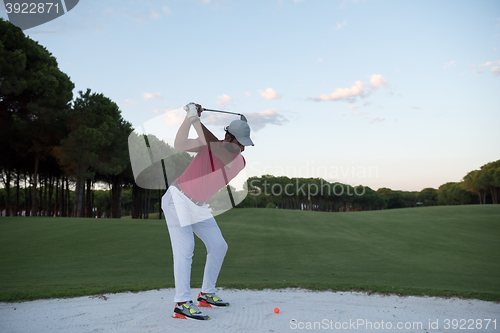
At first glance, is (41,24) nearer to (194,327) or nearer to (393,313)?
(194,327)

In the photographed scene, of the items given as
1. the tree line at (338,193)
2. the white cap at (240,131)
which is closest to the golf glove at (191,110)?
the white cap at (240,131)

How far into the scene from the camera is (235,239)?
1373 cm

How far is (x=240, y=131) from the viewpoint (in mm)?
4074

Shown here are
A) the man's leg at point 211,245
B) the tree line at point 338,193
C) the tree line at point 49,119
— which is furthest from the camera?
the tree line at point 338,193

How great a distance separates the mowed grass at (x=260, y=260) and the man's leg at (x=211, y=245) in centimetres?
159

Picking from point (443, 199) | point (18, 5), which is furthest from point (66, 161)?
point (443, 199)

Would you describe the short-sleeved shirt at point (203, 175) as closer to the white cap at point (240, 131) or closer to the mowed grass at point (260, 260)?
the white cap at point (240, 131)

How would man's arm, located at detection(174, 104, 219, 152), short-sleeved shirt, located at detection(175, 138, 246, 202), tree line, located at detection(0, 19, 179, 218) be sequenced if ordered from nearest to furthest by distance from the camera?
man's arm, located at detection(174, 104, 219, 152), short-sleeved shirt, located at detection(175, 138, 246, 202), tree line, located at detection(0, 19, 179, 218)

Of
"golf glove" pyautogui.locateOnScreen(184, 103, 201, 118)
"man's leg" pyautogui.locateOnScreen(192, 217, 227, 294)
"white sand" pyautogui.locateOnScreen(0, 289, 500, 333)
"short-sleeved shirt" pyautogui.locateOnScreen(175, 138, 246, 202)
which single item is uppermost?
"golf glove" pyautogui.locateOnScreen(184, 103, 201, 118)

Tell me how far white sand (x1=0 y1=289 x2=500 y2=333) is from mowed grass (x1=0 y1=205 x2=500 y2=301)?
0.52m

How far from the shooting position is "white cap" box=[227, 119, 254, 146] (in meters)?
4.06

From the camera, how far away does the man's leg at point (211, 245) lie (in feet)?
14.6

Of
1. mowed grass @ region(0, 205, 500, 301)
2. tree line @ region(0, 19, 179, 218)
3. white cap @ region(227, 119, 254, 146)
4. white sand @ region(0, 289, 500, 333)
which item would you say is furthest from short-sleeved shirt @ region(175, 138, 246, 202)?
tree line @ region(0, 19, 179, 218)

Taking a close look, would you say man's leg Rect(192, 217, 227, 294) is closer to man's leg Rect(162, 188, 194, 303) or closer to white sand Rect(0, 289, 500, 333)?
man's leg Rect(162, 188, 194, 303)
